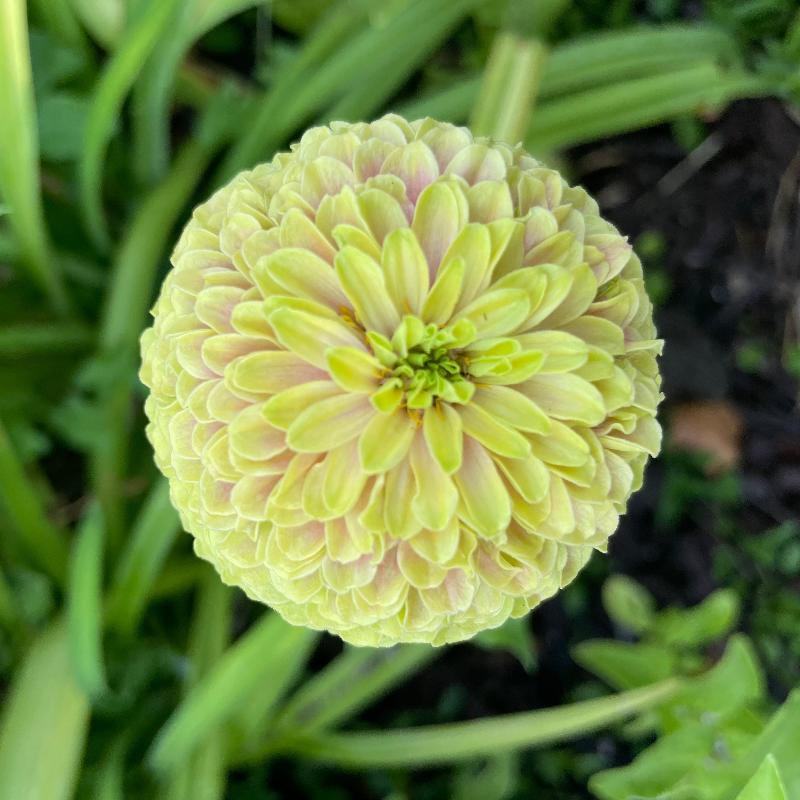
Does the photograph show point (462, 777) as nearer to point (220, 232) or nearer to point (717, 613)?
point (717, 613)

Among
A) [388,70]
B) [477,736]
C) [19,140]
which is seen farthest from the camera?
[388,70]

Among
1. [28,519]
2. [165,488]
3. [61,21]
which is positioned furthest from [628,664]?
[61,21]

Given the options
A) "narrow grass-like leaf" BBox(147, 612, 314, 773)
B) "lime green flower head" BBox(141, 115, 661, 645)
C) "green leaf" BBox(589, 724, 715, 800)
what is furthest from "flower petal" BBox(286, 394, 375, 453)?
"green leaf" BBox(589, 724, 715, 800)

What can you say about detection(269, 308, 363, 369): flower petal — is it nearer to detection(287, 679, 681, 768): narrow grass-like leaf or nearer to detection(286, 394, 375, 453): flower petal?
detection(286, 394, 375, 453): flower petal

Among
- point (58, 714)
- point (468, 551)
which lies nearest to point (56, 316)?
point (58, 714)

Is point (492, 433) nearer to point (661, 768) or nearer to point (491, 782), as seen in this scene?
point (661, 768)

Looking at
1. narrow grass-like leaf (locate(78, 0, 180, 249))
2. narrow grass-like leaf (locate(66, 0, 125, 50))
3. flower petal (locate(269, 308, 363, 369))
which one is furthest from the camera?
narrow grass-like leaf (locate(66, 0, 125, 50))

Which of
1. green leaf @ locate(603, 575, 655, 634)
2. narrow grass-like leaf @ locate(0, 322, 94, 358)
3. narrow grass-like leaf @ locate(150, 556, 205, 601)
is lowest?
green leaf @ locate(603, 575, 655, 634)
